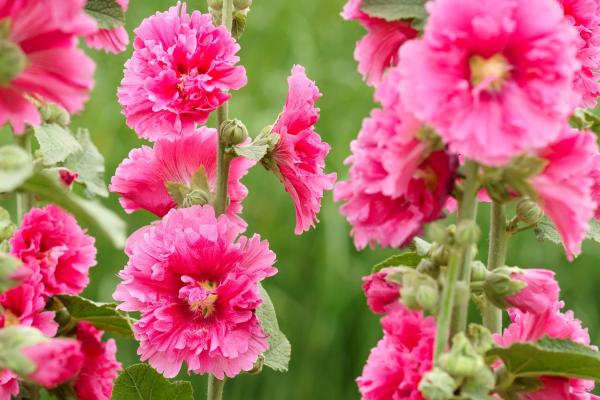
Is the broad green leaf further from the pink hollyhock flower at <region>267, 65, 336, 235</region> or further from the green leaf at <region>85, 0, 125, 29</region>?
the pink hollyhock flower at <region>267, 65, 336, 235</region>

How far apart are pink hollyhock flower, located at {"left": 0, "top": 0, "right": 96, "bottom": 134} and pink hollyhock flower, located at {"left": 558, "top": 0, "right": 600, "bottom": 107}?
50 centimetres

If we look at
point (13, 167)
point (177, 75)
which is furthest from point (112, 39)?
point (13, 167)

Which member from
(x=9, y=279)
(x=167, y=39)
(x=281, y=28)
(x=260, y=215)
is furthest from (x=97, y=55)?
(x=9, y=279)

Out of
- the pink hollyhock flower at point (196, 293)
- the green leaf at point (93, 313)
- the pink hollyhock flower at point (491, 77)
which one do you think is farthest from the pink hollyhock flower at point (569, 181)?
the green leaf at point (93, 313)

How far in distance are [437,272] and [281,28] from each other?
281 cm

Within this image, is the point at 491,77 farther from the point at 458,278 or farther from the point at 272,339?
the point at 272,339

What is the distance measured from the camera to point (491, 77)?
2.72ft

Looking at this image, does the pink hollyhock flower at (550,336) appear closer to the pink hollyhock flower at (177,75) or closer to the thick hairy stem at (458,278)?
the thick hairy stem at (458,278)

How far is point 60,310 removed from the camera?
3.78 ft

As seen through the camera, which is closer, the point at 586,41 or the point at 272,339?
the point at 586,41

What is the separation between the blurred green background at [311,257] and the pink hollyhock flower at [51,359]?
1.54m

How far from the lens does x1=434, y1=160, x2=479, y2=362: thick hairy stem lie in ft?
2.87

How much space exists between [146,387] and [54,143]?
293 mm

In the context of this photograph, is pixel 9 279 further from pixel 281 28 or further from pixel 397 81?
pixel 281 28
